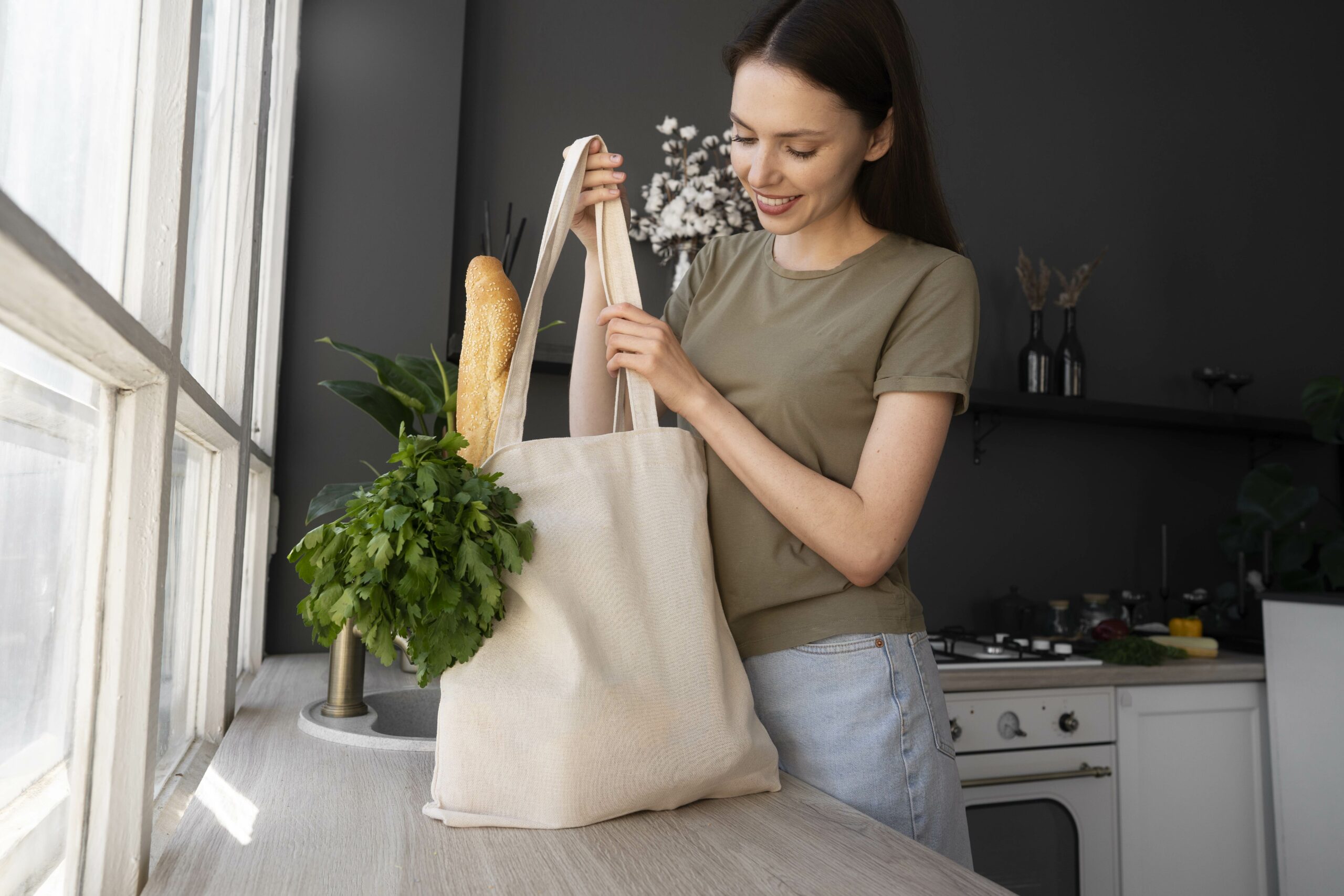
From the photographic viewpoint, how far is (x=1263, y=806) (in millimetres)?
2047

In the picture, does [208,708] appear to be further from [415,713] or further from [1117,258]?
[1117,258]

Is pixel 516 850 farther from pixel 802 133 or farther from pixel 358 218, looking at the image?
pixel 358 218

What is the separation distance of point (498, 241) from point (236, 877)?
1.62 m

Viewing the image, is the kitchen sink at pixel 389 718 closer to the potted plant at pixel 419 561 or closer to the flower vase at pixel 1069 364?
the potted plant at pixel 419 561

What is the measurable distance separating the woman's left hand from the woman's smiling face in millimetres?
166

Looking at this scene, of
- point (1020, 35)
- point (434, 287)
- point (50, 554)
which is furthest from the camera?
point (1020, 35)

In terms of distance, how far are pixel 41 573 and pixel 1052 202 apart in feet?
8.71

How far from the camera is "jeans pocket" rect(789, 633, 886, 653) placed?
0.79 m

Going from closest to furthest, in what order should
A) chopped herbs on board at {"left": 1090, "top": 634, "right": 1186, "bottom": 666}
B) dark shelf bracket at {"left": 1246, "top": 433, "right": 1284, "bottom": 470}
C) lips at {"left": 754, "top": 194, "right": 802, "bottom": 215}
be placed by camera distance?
1. lips at {"left": 754, "top": 194, "right": 802, "bottom": 215}
2. chopped herbs on board at {"left": 1090, "top": 634, "right": 1186, "bottom": 666}
3. dark shelf bracket at {"left": 1246, "top": 433, "right": 1284, "bottom": 470}

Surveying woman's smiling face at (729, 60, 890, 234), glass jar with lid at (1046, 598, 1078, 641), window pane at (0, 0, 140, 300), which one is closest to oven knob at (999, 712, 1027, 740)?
glass jar with lid at (1046, 598, 1078, 641)

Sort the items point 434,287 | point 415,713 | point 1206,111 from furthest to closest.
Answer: point 1206,111 → point 434,287 → point 415,713

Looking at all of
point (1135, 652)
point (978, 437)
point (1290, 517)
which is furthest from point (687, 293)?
point (1290, 517)

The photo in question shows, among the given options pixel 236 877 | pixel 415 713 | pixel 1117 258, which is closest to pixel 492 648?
pixel 236 877

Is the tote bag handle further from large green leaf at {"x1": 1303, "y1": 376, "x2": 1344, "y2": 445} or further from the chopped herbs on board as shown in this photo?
large green leaf at {"x1": 1303, "y1": 376, "x2": 1344, "y2": 445}
